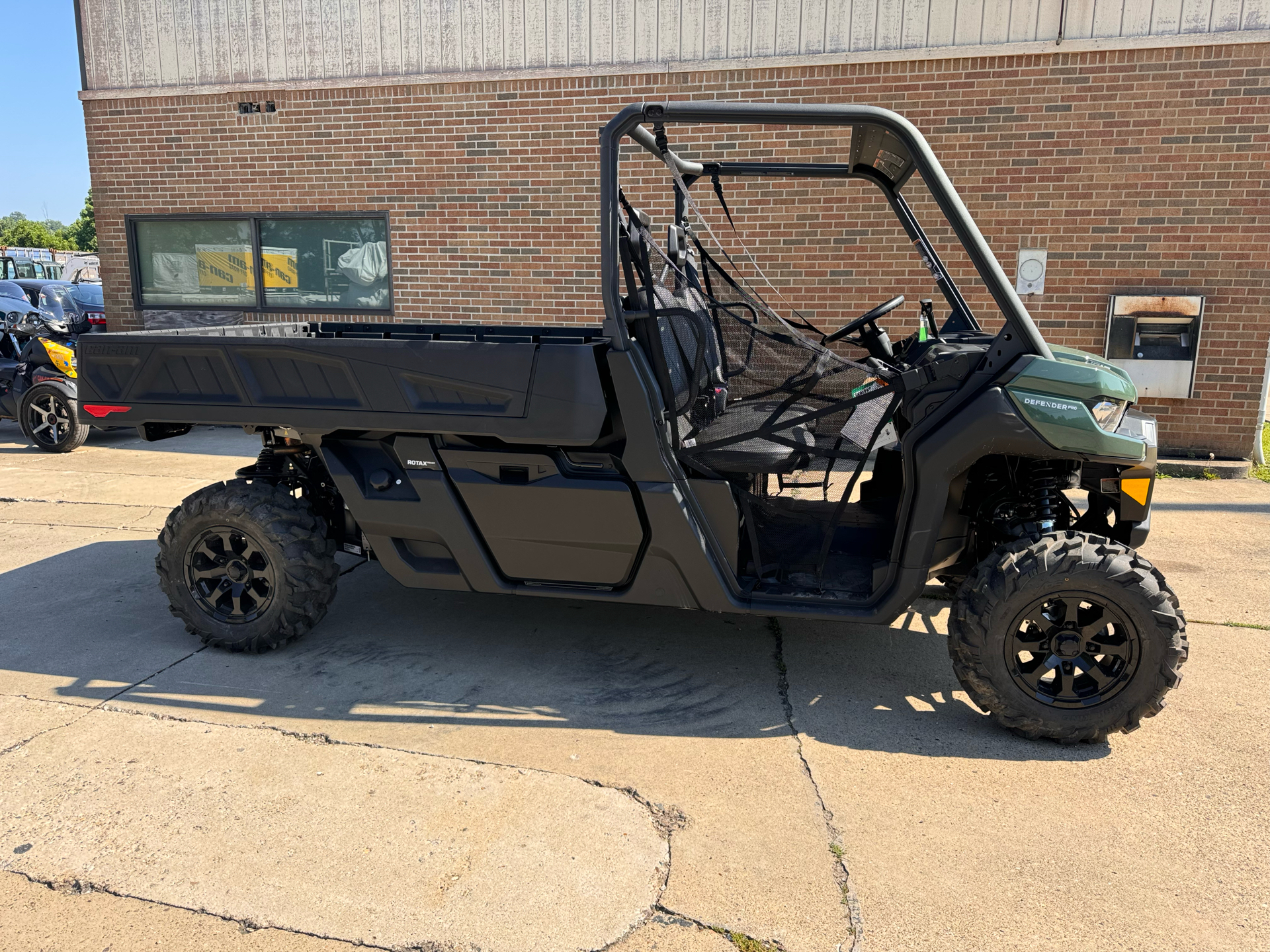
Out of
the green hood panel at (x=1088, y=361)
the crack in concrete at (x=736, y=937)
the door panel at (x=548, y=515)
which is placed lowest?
the crack in concrete at (x=736, y=937)

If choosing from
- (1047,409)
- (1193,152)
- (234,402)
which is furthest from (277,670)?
(1193,152)

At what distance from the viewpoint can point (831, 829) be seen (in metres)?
2.87

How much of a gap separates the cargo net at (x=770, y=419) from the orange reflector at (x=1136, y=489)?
2.87ft

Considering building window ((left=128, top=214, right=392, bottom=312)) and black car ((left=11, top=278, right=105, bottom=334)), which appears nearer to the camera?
building window ((left=128, top=214, right=392, bottom=312))

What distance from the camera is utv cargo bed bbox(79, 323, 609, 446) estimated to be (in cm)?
357

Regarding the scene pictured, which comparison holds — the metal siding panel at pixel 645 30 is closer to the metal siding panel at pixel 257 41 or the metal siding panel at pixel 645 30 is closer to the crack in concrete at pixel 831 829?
the metal siding panel at pixel 257 41

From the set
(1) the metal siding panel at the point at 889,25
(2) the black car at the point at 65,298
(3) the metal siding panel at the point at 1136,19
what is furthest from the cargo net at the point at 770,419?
(2) the black car at the point at 65,298

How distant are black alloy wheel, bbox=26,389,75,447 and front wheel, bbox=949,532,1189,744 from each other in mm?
8855

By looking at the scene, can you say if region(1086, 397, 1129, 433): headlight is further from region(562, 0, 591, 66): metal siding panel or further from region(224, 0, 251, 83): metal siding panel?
region(224, 0, 251, 83): metal siding panel

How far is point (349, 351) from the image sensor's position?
3723 mm

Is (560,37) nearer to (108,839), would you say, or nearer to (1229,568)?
(1229,568)

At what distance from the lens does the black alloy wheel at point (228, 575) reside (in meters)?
4.12

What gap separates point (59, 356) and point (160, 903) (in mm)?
8198

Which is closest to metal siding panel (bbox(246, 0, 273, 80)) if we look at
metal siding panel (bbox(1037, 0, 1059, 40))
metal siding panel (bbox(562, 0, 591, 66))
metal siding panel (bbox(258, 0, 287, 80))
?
metal siding panel (bbox(258, 0, 287, 80))
